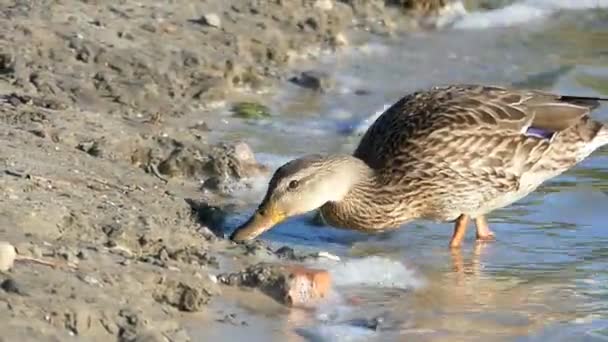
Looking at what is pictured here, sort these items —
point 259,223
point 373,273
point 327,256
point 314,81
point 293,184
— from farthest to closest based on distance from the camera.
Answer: point 314,81, point 293,184, point 259,223, point 327,256, point 373,273

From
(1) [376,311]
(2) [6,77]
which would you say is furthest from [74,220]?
(2) [6,77]

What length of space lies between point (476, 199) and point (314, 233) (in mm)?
875

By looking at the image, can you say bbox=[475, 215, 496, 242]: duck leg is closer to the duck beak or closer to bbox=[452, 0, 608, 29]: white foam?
the duck beak

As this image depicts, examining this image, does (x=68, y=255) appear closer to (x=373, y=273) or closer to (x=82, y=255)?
(x=82, y=255)

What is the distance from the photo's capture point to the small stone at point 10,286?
595 centimetres

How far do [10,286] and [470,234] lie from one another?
376 centimetres

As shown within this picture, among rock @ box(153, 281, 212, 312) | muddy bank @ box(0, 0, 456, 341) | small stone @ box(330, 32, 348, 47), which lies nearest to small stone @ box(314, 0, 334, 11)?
muddy bank @ box(0, 0, 456, 341)

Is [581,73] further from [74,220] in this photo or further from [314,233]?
[74,220]

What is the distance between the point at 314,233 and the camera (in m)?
8.93

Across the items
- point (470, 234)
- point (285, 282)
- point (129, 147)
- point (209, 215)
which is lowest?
point (470, 234)

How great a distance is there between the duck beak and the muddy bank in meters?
0.13

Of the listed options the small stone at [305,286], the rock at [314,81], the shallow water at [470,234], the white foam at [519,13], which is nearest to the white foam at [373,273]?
the shallow water at [470,234]

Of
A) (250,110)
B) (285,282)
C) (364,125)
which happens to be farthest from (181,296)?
(364,125)

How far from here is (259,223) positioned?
8.23 m
